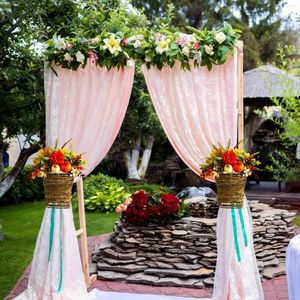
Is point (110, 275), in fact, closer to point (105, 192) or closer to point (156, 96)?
point (156, 96)

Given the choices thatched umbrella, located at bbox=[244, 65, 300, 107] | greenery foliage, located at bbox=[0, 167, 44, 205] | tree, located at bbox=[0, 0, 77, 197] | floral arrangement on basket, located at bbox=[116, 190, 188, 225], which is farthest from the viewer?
greenery foliage, located at bbox=[0, 167, 44, 205]

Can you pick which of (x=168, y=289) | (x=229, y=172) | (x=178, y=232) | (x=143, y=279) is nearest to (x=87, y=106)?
(x=229, y=172)

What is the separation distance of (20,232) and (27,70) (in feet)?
11.0

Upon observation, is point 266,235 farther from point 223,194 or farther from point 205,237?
point 223,194

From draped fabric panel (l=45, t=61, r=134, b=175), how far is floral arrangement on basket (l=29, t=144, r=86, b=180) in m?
0.41

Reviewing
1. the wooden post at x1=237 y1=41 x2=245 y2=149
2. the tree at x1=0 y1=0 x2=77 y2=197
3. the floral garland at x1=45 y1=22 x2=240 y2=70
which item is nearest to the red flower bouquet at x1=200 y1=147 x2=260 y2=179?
the wooden post at x1=237 y1=41 x2=245 y2=149

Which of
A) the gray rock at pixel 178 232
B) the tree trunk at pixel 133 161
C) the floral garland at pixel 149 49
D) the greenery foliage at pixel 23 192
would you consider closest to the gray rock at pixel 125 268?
the gray rock at pixel 178 232

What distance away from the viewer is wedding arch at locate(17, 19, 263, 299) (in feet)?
14.4

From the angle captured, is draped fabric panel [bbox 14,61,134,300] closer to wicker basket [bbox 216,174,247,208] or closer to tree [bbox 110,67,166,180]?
wicker basket [bbox 216,174,247,208]

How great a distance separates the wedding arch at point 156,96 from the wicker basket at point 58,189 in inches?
4.3

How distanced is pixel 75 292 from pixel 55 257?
407mm

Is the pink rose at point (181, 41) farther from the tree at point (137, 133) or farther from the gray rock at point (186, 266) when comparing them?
the tree at point (137, 133)

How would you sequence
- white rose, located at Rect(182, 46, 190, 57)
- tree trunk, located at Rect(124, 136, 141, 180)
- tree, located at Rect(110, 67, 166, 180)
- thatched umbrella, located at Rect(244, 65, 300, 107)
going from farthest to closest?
1. tree trunk, located at Rect(124, 136, 141, 180)
2. thatched umbrella, located at Rect(244, 65, 300, 107)
3. tree, located at Rect(110, 67, 166, 180)
4. white rose, located at Rect(182, 46, 190, 57)

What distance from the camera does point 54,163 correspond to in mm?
4359
